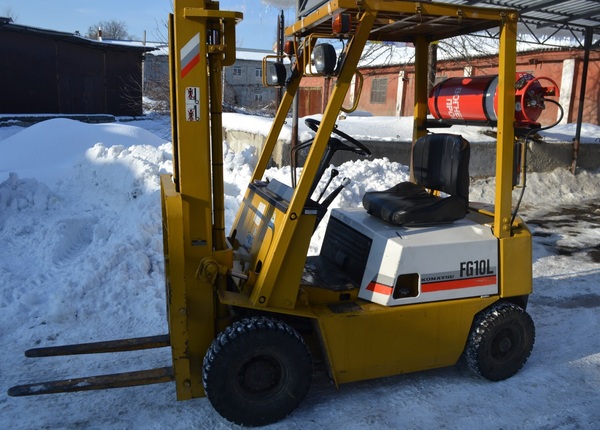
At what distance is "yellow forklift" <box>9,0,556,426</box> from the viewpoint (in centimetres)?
351

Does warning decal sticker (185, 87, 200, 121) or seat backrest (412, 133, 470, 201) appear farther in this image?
seat backrest (412, 133, 470, 201)

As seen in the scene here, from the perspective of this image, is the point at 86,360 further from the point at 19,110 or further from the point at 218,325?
the point at 19,110

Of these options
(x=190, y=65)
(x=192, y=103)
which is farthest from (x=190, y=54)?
(x=192, y=103)

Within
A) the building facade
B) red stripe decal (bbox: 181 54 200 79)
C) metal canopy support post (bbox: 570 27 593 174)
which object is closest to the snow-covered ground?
red stripe decal (bbox: 181 54 200 79)

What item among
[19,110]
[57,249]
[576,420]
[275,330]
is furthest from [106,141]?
[19,110]

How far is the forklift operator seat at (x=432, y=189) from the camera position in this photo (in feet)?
13.7

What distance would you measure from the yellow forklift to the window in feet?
76.4

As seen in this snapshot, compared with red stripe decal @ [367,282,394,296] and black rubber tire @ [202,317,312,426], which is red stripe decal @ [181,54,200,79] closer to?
black rubber tire @ [202,317,312,426]

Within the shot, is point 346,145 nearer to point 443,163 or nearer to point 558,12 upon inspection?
point 443,163

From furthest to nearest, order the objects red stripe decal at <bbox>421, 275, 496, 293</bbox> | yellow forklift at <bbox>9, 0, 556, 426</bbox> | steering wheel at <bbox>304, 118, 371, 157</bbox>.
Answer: red stripe decal at <bbox>421, 275, 496, 293</bbox>, steering wheel at <bbox>304, 118, 371, 157</bbox>, yellow forklift at <bbox>9, 0, 556, 426</bbox>

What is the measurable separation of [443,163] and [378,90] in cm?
2411

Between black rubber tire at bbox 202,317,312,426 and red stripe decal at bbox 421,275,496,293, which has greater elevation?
red stripe decal at bbox 421,275,496,293

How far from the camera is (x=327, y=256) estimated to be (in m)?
4.67

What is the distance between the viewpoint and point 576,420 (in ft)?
12.6
